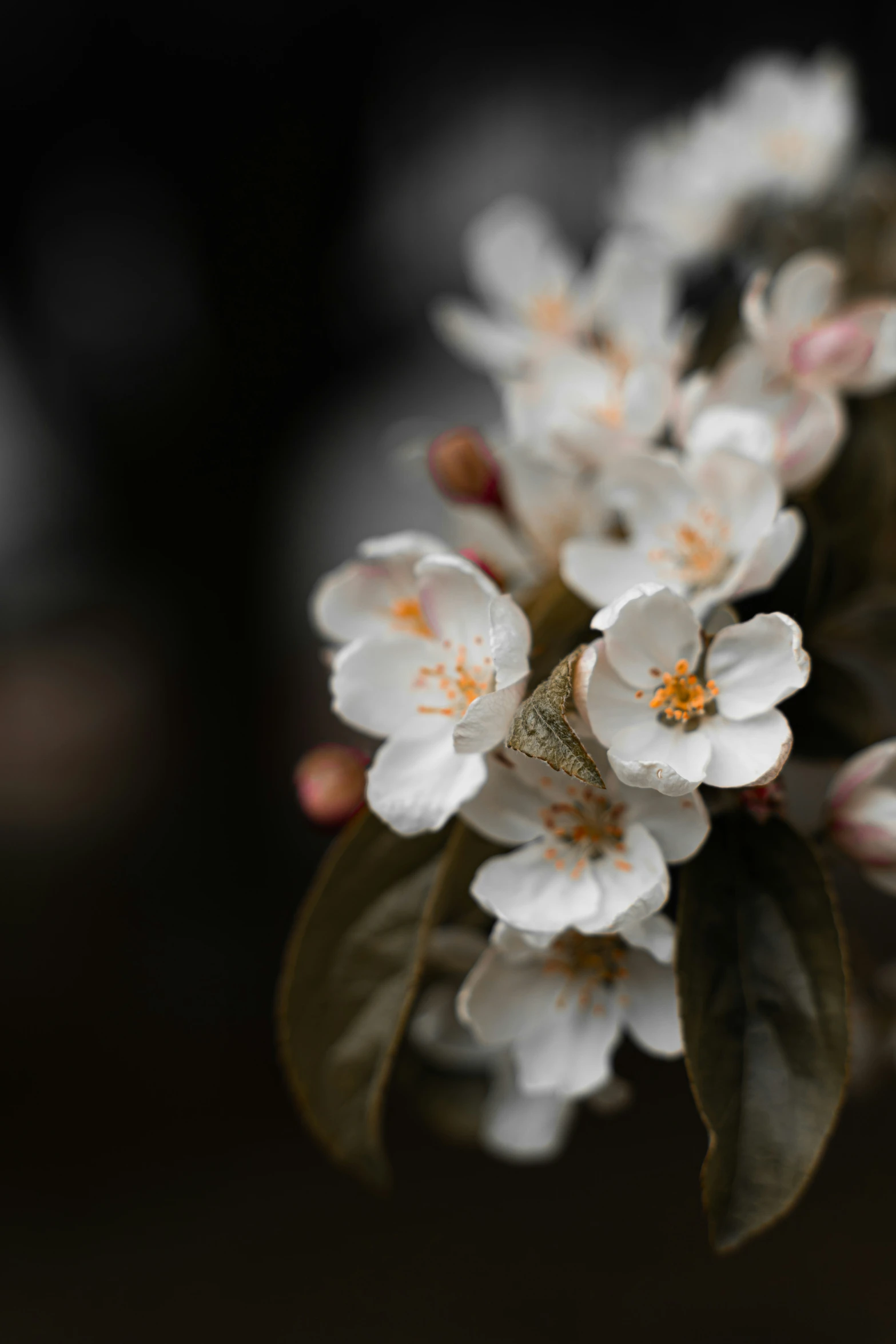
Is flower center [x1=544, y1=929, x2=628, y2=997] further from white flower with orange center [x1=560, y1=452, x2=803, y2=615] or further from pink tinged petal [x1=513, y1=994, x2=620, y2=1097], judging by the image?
white flower with orange center [x1=560, y1=452, x2=803, y2=615]

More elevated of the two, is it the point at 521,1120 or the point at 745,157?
the point at 745,157

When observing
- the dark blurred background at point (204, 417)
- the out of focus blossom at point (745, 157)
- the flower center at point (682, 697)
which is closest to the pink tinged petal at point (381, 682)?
the flower center at point (682, 697)

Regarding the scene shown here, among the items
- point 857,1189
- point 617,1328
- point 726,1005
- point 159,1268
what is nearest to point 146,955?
point 159,1268

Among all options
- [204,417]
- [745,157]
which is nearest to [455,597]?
[745,157]

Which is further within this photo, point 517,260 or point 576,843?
point 517,260

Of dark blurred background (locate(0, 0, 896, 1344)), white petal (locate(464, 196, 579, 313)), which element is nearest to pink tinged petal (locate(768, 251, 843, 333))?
white petal (locate(464, 196, 579, 313))

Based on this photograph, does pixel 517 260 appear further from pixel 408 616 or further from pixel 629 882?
pixel 629 882

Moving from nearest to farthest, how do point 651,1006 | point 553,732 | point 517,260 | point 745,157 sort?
1. point 553,732
2. point 651,1006
3. point 517,260
4. point 745,157
